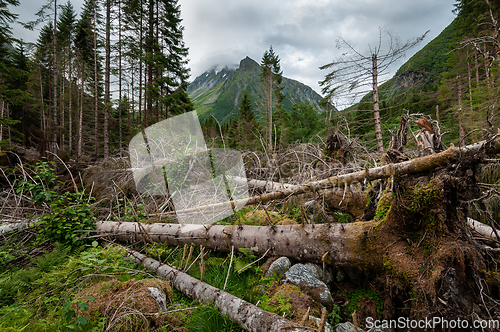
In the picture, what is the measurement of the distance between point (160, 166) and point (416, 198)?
594cm

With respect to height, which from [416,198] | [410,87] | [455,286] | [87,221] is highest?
[410,87]

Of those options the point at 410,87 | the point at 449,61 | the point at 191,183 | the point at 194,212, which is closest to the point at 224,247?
the point at 194,212

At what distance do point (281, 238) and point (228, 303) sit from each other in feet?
4.27

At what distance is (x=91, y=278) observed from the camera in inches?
110

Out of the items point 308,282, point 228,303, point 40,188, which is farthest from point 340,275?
point 40,188

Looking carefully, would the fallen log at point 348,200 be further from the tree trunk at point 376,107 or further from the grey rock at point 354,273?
the tree trunk at point 376,107

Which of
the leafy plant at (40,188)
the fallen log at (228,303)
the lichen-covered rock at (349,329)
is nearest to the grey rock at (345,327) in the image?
the lichen-covered rock at (349,329)

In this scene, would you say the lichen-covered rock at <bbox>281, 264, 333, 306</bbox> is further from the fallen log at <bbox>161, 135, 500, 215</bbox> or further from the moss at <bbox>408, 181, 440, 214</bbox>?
the moss at <bbox>408, 181, 440, 214</bbox>

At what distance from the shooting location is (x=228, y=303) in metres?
2.37

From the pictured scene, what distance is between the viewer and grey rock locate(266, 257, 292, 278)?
119 inches

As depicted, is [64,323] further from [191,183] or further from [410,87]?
[410,87]

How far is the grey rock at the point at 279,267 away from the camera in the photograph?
301 centimetres

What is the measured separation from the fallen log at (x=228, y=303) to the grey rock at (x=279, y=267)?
2.58ft

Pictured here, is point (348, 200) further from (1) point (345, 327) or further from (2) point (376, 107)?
(2) point (376, 107)
